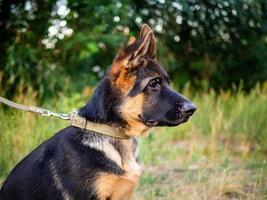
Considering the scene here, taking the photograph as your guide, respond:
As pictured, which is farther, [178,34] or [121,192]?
[178,34]

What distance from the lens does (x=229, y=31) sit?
11.8 m

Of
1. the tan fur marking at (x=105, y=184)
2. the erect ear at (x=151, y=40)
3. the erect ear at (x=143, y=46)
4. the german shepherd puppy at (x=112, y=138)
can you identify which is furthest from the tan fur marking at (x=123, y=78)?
the tan fur marking at (x=105, y=184)

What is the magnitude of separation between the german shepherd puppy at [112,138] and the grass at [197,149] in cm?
159

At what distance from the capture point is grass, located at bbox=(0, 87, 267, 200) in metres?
6.40

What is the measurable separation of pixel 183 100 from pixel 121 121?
0.53 metres

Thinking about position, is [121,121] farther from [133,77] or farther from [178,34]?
[178,34]

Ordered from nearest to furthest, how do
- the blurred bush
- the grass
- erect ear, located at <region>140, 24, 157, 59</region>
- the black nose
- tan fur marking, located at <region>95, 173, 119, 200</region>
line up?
1. tan fur marking, located at <region>95, 173, 119, 200</region>
2. the black nose
3. erect ear, located at <region>140, 24, 157, 59</region>
4. the grass
5. the blurred bush

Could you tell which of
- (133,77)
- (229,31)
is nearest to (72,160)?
(133,77)

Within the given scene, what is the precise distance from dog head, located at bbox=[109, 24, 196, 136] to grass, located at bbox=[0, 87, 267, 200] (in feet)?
5.28

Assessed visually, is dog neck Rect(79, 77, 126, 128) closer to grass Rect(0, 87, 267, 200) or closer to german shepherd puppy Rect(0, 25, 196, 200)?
german shepherd puppy Rect(0, 25, 196, 200)

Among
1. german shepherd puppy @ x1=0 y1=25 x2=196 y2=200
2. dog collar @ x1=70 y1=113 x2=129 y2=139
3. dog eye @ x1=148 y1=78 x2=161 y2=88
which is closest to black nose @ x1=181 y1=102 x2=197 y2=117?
german shepherd puppy @ x1=0 y1=25 x2=196 y2=200

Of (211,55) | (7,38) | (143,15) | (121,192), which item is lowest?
(211,55)

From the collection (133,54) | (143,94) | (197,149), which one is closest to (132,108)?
(143,94)

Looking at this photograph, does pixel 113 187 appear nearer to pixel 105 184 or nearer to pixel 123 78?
pixel 105 184
